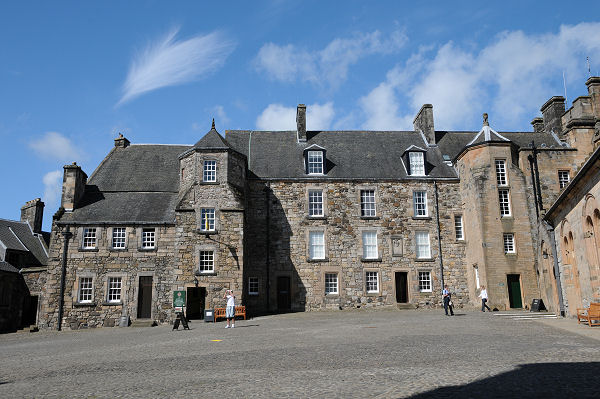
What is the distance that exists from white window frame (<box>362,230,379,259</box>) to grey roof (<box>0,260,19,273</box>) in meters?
24.1

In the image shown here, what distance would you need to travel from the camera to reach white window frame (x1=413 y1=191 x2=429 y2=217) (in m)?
31.8

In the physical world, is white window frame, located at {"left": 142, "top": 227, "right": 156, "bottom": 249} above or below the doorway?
above

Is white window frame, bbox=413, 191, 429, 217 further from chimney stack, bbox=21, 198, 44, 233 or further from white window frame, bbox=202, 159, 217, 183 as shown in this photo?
chimney stack, bbox=21, 198, 44, 233

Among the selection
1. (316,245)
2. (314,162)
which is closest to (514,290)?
(316,245)

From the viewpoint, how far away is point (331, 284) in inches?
1208

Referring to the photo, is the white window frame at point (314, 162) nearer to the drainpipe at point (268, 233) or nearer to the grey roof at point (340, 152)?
the grey roof at point (340, 152)

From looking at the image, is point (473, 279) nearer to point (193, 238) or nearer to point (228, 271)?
point (228, 271)

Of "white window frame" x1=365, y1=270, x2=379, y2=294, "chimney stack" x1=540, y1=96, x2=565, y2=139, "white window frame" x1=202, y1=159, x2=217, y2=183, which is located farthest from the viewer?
"chimney stack" x1=540, y1=96, x2=565, y2=139

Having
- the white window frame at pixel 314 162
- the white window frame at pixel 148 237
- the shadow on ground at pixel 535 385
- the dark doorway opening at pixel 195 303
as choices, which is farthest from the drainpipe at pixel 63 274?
the shadow on ground at pixel 535 385

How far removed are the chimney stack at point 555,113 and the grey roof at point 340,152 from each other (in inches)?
341

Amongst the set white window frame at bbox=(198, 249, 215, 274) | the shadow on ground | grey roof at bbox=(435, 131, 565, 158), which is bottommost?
the shadow on ground

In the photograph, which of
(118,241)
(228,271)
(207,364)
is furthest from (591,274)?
(118,241)

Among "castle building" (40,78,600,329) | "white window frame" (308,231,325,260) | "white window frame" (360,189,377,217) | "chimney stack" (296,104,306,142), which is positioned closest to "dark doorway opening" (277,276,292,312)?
"castle building" (40,78,600,329)

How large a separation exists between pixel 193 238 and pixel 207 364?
16676 mm
